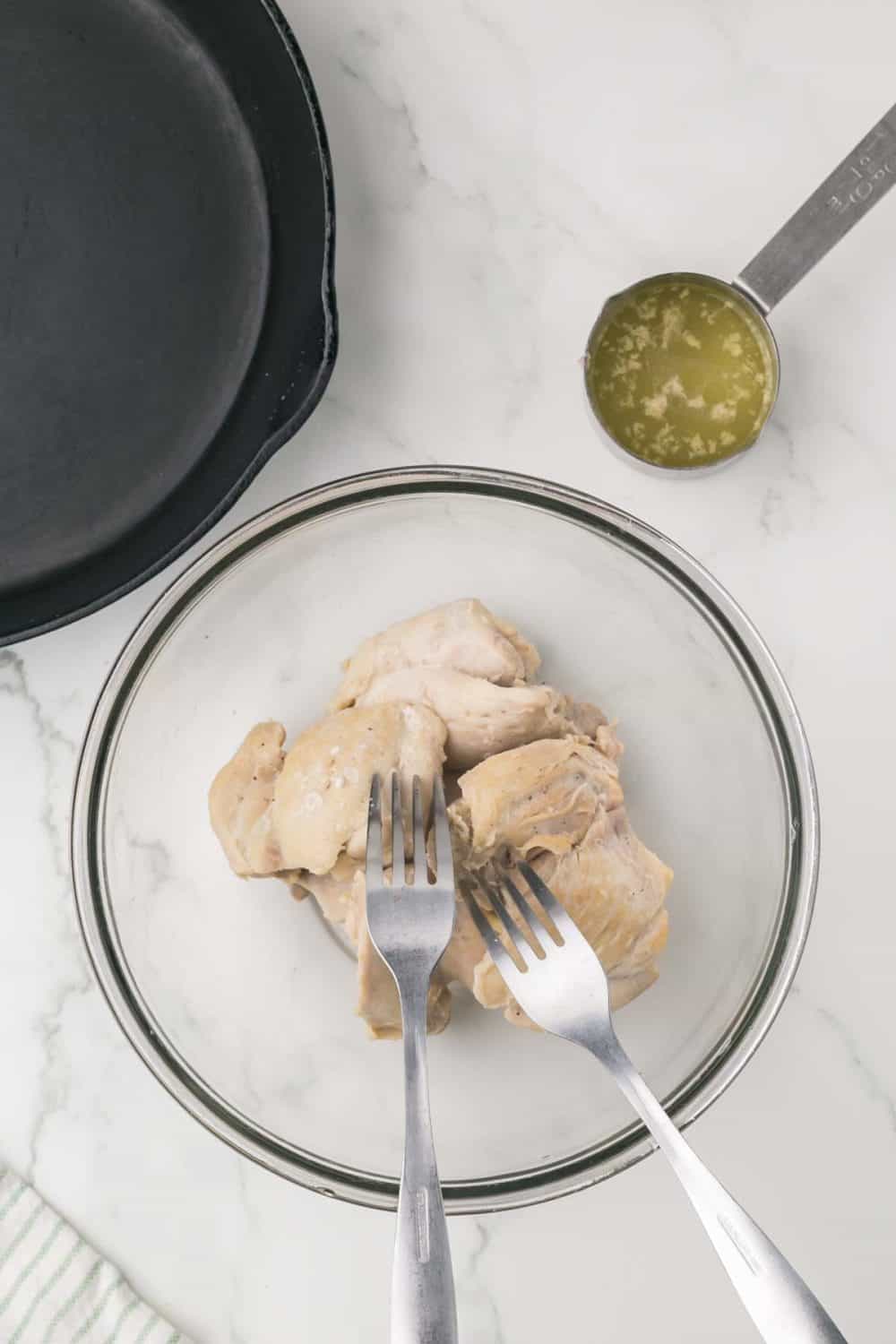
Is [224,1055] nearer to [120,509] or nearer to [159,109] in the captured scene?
[120,509]

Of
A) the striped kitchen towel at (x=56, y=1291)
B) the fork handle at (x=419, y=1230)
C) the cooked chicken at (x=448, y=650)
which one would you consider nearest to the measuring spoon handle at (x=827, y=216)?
the cooked chicken at (x=448, y=650)

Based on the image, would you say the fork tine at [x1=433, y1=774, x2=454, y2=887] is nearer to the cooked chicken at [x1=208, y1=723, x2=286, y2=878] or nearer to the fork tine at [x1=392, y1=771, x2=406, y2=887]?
the fork tine at [x1=392, y1=771, x2=406, y2=887]

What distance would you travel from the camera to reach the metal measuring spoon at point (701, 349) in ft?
4.58

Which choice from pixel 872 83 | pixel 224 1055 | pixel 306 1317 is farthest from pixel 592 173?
Answer: pixel 306 1317

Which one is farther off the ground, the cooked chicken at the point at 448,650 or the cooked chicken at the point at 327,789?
the cooked chicken at the point at 448,650

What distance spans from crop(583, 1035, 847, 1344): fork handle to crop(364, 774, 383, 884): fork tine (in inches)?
13.0

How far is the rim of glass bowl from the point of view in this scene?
1287 millimetres

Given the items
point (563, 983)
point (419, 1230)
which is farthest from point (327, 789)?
point (419, 1230)

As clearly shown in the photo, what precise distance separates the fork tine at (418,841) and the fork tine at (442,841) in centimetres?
1

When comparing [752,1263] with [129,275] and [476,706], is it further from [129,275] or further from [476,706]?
[129,275]

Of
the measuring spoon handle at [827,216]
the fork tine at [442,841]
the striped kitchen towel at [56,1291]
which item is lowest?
the striped kitchen towel at [56,1291]

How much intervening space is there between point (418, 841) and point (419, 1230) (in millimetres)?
338

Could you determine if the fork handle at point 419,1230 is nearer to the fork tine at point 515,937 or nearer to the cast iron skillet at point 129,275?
the fork tine at point 515,937

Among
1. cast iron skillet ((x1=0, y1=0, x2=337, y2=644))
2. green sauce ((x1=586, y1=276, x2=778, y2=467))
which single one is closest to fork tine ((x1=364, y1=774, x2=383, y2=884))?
cast iron skillet ((x1=0, y1=0, x2=337, y2=644))
